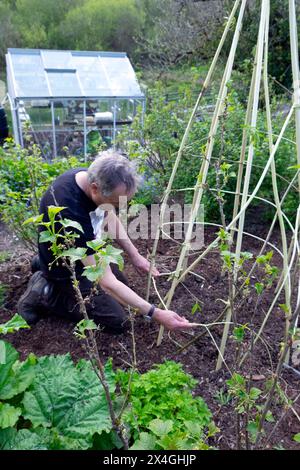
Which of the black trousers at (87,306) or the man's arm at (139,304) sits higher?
the man's arm at (139,304)

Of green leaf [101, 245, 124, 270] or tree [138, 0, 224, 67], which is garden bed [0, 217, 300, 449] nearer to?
green leaf [101, 245, 124, 270]

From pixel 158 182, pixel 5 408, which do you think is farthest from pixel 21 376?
pixel 158 182

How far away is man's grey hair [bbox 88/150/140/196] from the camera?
249 centimetres

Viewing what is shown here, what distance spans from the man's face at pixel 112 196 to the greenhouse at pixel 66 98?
20.7ft

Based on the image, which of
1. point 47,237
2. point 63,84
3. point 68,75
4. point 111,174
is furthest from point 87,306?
point 68,75

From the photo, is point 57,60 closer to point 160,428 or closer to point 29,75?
point 29,75

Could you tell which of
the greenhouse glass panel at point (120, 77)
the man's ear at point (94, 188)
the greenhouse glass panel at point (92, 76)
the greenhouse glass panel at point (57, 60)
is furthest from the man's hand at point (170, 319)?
the greenhouse glass panel at point (57, 60)

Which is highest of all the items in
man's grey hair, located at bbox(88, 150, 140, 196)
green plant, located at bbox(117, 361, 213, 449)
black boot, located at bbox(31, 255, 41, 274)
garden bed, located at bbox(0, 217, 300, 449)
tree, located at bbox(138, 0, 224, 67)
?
tree, located at bbox(138, 0, 224, 67)

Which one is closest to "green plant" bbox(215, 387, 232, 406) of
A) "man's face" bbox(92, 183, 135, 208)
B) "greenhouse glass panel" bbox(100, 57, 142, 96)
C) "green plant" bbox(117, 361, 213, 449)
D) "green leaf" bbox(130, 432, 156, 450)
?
"green plant" bbox(117, 361, 213, 449)

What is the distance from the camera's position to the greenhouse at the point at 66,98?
29.0 feet

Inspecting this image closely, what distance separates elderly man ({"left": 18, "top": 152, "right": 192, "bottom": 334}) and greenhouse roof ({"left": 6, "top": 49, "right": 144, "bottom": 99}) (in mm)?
6618

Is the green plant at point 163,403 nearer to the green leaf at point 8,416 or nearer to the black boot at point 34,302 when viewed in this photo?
the green leaf at point 8,416

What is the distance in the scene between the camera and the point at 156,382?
2094mm

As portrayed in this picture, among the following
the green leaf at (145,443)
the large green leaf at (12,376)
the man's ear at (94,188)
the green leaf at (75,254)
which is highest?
the green leaf at (75,254)
